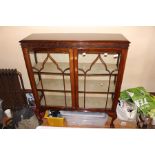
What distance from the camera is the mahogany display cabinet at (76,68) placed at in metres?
1.64

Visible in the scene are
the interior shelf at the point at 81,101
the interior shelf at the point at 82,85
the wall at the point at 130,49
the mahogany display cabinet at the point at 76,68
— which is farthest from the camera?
the interior shelf at the point at 81,101

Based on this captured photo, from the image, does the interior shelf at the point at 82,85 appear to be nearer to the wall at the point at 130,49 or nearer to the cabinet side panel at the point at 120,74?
the cabinet side panel at the point at 120,74

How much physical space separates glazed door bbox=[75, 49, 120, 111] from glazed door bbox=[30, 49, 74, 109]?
0.45 ft

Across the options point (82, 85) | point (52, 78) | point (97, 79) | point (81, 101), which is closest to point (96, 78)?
point (97, 79)

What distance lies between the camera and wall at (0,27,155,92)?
6.42ft

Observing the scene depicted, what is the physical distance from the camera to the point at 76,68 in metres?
1.79

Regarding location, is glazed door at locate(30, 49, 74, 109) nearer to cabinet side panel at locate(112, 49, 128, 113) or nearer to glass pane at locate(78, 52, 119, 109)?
glass pane at locate(78, 52, 119, 109)

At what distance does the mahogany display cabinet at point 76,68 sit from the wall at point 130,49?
173 millimetres

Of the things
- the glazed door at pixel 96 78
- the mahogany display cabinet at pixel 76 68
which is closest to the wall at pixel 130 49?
the mahogany display cabinet at pixel 76 68

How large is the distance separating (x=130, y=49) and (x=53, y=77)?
1057mm

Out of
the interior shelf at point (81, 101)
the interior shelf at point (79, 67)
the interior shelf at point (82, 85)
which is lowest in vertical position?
the interior shelf at point (81, 101)

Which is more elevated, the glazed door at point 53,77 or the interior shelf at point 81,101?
the glazed door at point 53,77
